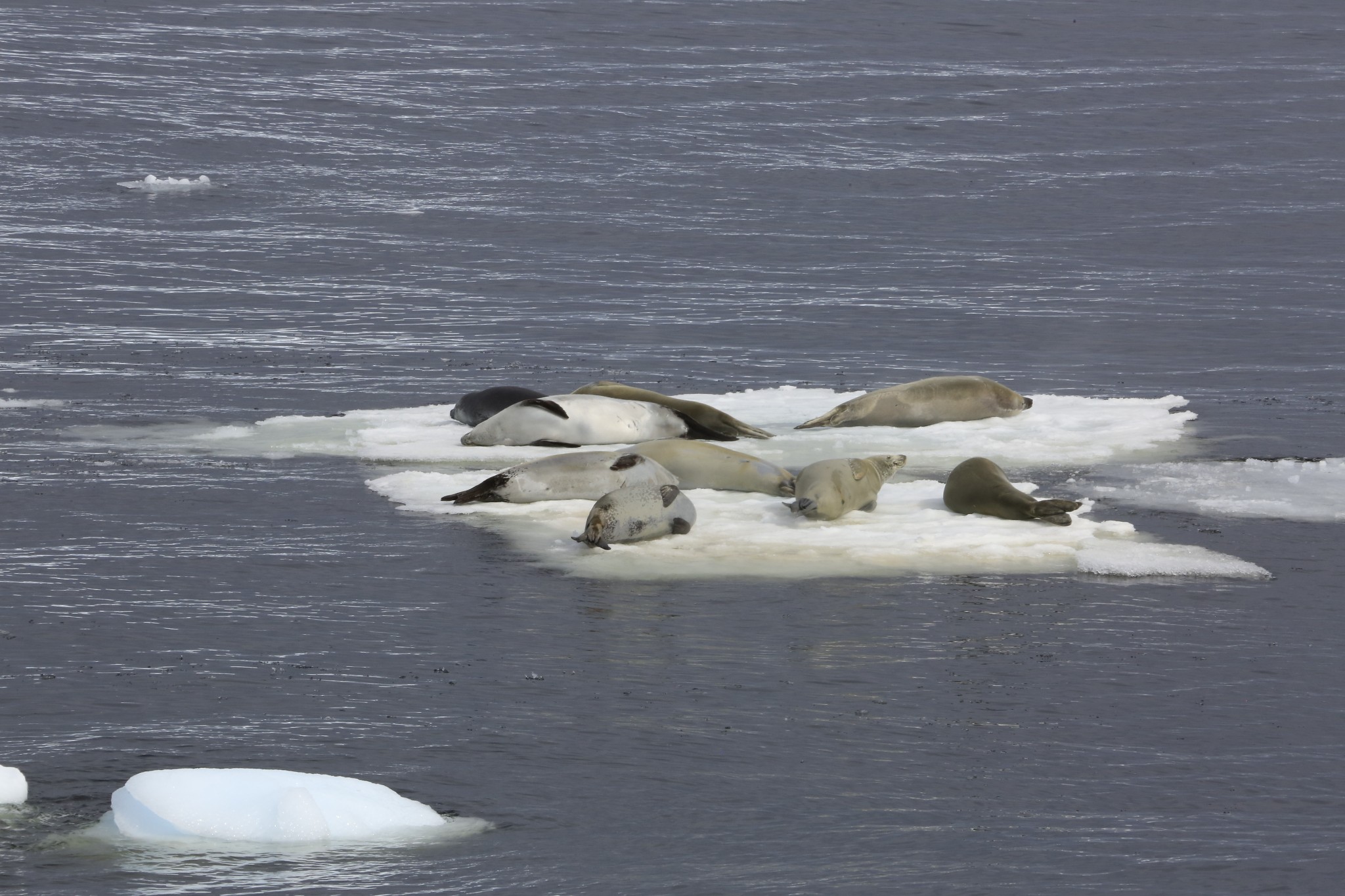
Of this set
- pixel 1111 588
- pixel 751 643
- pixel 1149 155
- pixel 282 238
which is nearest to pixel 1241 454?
pixel 1111 588

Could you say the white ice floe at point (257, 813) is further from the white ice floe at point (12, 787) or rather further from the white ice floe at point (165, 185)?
the white ice floe at point (165, 185)

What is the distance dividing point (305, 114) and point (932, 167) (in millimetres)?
16468

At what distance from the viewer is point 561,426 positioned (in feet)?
51.8

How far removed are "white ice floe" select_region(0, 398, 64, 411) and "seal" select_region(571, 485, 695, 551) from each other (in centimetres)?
766

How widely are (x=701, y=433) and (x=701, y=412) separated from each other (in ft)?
0.62

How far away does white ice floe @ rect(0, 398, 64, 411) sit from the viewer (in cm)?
1783

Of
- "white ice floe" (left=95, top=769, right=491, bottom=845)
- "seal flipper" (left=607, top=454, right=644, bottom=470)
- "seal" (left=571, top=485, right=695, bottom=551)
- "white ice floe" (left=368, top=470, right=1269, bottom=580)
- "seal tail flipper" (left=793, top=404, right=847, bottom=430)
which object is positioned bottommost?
"white ice floe" (left=95, top=769, right=491, bottom=845)

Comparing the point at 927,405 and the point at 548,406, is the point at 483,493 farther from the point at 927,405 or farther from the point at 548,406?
the point at 927,405

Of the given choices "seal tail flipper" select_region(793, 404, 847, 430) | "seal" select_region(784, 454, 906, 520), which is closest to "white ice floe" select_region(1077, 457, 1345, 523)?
"seal" select_region(784, 454, 906, 520)

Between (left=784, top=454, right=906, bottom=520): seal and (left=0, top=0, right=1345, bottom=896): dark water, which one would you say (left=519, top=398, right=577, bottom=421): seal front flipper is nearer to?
(left=0, top=0, right=1345, bottom=896): dark water

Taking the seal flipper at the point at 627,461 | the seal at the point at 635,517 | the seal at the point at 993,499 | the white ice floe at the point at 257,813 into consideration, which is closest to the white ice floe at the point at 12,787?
the white ice floe at the point at 257,813

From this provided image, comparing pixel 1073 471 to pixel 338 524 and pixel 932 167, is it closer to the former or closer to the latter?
pixel 338 524

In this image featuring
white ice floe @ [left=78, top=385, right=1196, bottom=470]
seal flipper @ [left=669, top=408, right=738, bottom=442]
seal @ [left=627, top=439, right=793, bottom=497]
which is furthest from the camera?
seal flipper @ [left=669, top=408, right=738, bottom=442]

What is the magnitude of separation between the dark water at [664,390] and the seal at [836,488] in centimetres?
163
